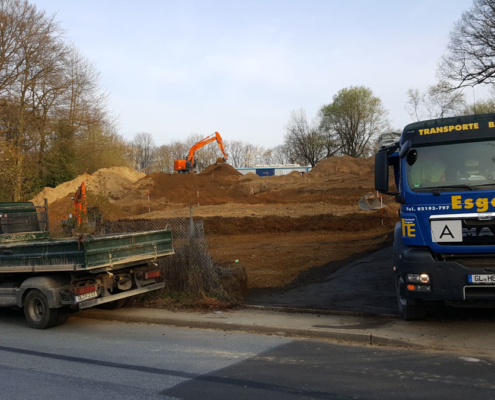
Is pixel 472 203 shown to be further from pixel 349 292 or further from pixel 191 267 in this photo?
pixel 191 267

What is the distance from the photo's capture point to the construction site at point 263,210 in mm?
15766

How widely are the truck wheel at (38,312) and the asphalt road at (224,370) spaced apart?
69 centimetres

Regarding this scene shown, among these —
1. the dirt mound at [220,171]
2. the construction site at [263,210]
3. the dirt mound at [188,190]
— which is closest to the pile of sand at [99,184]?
the construction site at [263,210]

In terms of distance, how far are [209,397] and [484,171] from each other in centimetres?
449

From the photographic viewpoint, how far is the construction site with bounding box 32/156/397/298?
1577 centimetres

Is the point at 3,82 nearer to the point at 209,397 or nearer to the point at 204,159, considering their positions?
the point at 209,397

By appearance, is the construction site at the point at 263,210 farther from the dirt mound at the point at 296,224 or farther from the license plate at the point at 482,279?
the license plate at the point at 482,279

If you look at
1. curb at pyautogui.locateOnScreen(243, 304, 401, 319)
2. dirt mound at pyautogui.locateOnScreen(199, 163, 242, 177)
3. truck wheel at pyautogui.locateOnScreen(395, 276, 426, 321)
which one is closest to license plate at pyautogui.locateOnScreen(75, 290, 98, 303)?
curb at pyautogui.locateOnScreen(243, 304, 401, 319)

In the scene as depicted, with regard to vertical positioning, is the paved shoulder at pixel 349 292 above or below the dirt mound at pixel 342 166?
below

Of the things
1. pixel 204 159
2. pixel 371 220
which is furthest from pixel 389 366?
pixel 204 159

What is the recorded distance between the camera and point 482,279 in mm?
6242

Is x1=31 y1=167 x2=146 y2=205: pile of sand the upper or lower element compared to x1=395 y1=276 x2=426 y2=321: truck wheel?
upper

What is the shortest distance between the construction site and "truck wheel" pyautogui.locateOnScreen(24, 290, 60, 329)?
4690 mm

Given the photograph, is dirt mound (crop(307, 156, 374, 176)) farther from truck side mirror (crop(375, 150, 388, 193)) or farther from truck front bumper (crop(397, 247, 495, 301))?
truck front bumper (crop(397, 247, 495, 301))
